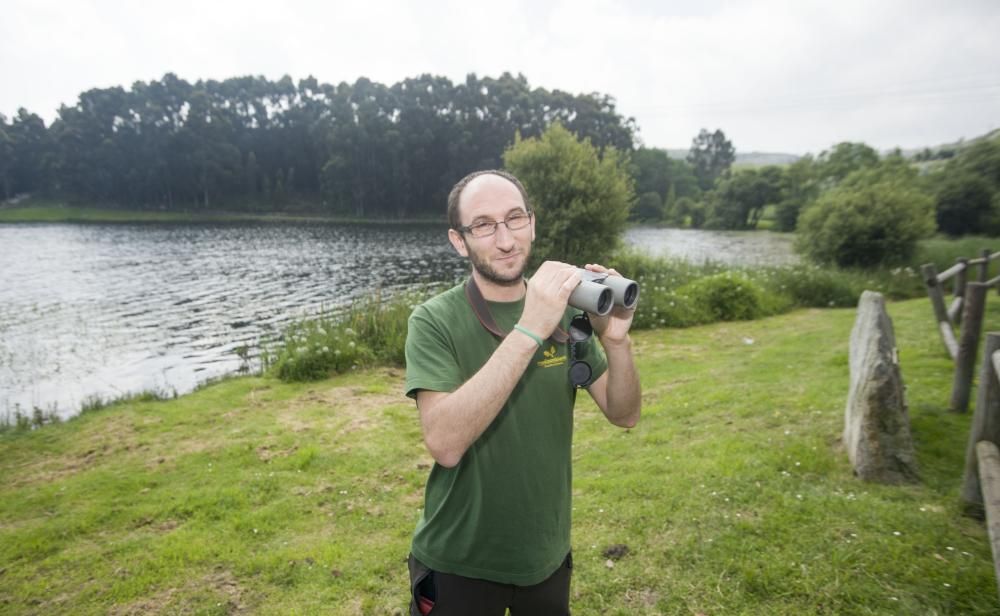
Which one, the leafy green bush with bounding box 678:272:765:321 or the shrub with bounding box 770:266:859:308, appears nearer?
the leafy green bush with bounding box 678:272:765:321

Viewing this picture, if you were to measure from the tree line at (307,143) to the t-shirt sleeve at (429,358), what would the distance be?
2928 inches

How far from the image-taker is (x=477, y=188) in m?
2.00

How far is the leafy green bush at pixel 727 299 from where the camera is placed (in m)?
14.9

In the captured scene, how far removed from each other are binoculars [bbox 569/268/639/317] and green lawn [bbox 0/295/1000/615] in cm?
278

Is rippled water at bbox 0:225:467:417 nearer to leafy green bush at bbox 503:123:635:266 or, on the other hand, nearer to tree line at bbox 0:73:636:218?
leafy green bush at bbox 503:123:635:266

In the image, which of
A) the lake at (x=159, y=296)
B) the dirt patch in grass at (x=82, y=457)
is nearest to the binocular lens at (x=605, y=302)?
the dirt patch in grass at (x=82, y=457)

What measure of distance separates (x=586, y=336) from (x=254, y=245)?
145ft

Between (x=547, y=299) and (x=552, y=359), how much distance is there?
1.40 ft

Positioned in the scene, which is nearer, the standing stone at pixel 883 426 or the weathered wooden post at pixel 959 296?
the standing stone at pixel 883 426

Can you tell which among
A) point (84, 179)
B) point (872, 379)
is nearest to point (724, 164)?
point (84, 179)

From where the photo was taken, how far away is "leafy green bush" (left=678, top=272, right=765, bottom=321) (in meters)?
14.9

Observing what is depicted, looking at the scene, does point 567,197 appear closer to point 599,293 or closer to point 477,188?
point 477,188

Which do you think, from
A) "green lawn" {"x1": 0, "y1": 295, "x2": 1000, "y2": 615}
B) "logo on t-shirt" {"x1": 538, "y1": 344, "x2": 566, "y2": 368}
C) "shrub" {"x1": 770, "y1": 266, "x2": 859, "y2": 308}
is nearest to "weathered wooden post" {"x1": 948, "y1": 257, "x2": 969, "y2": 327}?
"green lawn" {"x1": 0, "y1": 295, "x2": 1000, "y2": 615}

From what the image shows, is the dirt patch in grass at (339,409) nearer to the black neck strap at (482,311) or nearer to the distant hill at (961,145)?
the black neck strap at (482,311)
